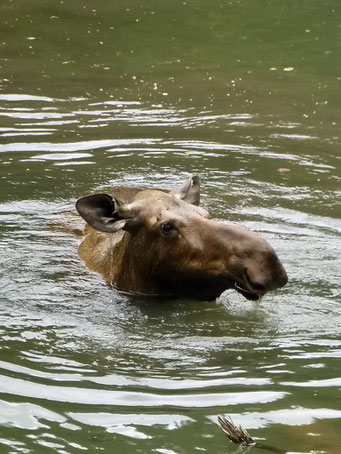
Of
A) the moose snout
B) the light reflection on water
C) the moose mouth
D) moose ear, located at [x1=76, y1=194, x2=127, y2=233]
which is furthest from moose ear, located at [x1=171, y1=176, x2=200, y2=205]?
the moose snout

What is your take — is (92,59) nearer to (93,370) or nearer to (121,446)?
(93,370)

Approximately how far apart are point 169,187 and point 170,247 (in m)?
3.38

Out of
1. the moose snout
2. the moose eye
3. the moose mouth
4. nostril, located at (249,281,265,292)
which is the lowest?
the moose mouth

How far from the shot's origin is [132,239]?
391 inches

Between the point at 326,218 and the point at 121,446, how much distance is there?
584cm

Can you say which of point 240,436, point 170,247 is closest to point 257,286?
point 170,247

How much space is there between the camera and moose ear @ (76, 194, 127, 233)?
384 inches

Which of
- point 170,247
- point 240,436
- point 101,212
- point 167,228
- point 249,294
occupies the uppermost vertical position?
point 101,212

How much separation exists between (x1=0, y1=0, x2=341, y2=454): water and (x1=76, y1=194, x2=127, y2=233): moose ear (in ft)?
1.98

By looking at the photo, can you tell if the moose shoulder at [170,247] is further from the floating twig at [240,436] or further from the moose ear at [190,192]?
the floating twig at [240,436]

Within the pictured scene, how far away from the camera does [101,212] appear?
9.82m

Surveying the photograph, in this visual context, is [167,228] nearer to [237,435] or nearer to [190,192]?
[190,192]

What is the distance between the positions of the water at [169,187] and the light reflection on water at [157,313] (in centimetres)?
2

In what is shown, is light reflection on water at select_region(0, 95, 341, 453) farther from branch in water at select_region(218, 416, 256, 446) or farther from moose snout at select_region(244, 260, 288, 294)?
moose snout at select_region(244, 260, 288, 294)
